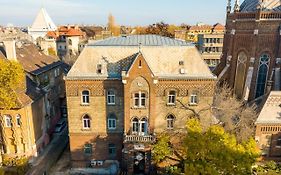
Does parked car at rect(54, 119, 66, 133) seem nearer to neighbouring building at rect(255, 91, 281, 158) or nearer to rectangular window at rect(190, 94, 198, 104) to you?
rectangular window at rect(190, 94, 198, 104)

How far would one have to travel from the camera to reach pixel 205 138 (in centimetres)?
2369

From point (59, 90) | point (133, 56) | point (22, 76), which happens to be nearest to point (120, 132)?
point (133, 56)

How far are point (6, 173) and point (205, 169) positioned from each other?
88.2 feet

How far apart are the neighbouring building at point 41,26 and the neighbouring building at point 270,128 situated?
10696 centimetres

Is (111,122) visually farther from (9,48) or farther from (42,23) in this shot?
(42,23)

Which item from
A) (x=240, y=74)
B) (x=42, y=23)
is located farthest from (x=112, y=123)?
(x=42, y=23)

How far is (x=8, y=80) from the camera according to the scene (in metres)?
31.3

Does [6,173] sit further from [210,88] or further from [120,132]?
[210,88]

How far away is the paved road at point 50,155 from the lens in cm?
3531

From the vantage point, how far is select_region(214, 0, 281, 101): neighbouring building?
1515 inches

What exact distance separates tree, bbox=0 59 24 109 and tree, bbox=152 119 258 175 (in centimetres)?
2272

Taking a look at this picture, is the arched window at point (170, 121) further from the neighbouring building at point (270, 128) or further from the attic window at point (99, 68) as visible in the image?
the neighbouring building at point (270, 128)

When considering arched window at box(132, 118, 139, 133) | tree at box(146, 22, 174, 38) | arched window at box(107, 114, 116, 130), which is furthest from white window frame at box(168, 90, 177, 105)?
tree at box(146, 22, 174, 38)

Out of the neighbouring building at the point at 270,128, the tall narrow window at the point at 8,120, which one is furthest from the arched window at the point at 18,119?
the neighbouring building at the point at 270,128
